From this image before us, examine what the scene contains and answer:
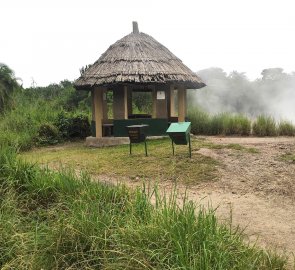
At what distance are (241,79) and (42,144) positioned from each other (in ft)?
51.5

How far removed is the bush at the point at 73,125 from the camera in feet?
45.2

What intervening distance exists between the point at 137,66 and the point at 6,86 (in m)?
5.94

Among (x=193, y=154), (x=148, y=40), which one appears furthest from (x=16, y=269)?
(x=148, y=40)

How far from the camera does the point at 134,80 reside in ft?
37.0

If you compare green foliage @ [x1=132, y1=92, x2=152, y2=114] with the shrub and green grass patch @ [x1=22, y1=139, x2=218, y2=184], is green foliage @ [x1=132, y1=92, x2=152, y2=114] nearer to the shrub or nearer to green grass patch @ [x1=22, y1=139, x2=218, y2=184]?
the shrub

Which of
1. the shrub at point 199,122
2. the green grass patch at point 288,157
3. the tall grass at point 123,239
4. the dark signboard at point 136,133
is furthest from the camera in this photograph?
the shrub at point 199,122

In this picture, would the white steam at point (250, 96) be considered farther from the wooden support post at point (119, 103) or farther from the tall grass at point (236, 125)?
the wooden support post at point (119, 103)

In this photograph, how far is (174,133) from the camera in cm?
771

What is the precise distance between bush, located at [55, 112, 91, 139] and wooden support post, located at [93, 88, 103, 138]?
6.52 ft

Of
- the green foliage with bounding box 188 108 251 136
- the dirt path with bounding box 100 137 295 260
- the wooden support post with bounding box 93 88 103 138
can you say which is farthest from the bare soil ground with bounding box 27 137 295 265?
the wooden support post with bounding box 93 88 103 138

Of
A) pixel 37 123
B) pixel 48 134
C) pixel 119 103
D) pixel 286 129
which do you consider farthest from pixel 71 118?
pixel 286 129

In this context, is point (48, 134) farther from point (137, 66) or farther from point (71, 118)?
point (137, 66)

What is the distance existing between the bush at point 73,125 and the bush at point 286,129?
675cm

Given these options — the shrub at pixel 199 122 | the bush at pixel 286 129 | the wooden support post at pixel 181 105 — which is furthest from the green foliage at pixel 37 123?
the bush at pixel 286 129
